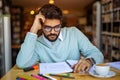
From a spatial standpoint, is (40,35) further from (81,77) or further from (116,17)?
(116,17)

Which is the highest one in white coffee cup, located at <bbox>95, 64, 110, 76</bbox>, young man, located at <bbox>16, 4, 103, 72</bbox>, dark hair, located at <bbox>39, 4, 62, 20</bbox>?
dark hair, located at <bbox>39, 4, 62, 20</bbox>

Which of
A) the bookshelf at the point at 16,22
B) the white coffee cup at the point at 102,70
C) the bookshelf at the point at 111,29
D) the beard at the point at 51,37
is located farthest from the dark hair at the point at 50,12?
the bookshelf at the point at 16,22

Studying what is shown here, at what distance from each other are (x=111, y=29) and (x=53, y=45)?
3510 millimetres

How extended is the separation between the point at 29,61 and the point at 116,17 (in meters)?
3.30

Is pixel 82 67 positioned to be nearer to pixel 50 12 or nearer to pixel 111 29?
pixel 50 12

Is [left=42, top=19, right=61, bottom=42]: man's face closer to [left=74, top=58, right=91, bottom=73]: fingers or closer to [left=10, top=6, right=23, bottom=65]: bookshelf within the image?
[left=74, top=58, right=91, bottom=73]: fingers

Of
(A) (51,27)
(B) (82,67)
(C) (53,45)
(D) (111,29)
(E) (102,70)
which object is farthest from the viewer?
(D) (111,29)

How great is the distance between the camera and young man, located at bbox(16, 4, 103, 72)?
4.30ft

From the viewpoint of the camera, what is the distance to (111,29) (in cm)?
474

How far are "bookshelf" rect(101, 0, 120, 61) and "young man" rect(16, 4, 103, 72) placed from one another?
278 centimetres

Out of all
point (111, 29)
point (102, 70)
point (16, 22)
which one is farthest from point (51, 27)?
point (16, 22)

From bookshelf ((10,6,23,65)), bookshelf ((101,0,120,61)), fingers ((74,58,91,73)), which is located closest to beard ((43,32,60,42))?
fingers ((74,58,91,73))

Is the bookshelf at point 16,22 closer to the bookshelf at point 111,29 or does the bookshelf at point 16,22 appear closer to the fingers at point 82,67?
the bookshelf at point 111,29

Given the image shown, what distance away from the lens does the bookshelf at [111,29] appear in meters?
4.26
